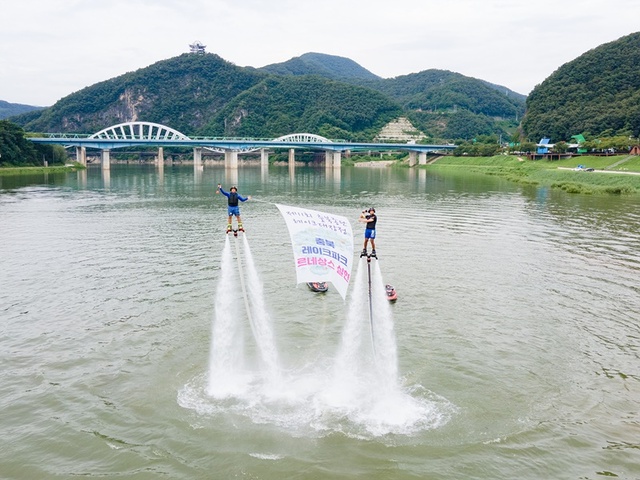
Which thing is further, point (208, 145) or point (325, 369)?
point (208, 145)

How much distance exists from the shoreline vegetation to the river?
46024 mm

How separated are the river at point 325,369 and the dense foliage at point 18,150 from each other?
98.5 meters

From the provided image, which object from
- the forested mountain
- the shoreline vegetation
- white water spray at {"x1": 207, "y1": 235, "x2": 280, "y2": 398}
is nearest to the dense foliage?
the shoreline vegetation

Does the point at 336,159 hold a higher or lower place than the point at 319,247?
higher

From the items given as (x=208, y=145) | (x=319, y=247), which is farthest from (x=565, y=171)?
(x=208, y=145)

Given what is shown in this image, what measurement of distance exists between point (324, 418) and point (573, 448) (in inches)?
256

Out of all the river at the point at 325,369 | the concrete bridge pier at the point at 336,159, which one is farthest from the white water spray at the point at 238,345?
the concrete bridge pier at the point at 336,159

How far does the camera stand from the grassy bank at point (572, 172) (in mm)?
74125

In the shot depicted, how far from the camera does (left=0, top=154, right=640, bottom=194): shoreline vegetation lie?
75.1 metres

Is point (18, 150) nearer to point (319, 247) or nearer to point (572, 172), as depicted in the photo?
point (572, 172)

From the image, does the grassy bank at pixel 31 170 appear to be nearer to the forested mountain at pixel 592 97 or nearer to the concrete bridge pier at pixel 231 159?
the concrete bridge pier at pixel 231 159

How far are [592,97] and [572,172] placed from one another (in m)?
94.5

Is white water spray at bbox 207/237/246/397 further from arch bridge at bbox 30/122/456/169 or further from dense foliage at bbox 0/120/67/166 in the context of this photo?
arch bridge at bbox 30/122/456/169

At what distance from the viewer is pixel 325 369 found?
1645 cm
